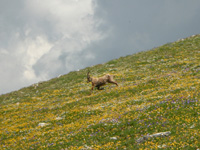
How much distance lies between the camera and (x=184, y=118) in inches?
468

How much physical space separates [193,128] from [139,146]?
8.82 feet

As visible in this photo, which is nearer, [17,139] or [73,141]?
[73,141]

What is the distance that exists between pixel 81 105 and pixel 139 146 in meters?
13.1

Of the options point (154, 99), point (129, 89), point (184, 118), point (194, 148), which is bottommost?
point (194, 148)

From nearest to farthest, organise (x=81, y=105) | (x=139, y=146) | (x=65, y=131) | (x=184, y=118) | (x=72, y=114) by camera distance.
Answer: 1. (x=139, y=146)
2. (x=184, y=118)
3. (x=65, y=131)
4. (x=72, y=114)
5. (x=81, y=105)

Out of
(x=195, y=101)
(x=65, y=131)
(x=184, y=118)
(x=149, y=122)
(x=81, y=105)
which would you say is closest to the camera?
(x=184, y=118)

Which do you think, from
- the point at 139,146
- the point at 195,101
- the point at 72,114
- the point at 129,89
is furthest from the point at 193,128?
the point at 129,89

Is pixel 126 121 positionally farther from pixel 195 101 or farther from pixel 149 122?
pixel 195 101

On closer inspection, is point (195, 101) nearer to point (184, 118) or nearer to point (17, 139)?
point (184, 118)

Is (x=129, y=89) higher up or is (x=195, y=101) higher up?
(x=129, y=89)

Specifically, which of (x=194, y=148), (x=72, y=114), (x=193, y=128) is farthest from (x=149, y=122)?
(x=72, y=114)

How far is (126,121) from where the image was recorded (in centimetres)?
1383

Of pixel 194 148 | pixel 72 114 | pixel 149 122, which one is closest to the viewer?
pixel 194 148

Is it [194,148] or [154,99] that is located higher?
[154,99]
